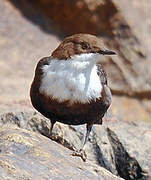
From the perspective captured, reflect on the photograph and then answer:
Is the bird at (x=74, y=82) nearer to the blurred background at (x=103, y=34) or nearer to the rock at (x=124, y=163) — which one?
the rock at (x=124, y=163)

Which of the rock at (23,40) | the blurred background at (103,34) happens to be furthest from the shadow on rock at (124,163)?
the blurred background at (103,34)

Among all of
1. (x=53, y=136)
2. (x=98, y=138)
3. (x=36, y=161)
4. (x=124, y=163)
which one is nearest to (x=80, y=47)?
(x=53, y=136)

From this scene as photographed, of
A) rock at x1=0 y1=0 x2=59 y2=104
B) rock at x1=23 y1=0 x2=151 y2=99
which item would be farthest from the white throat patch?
rock at x1=23 y1=0 x2=151 y2=99

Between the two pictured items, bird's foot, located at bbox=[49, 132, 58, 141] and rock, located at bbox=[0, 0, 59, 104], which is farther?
rock, located at bbox=[0, 0, 59, 104]

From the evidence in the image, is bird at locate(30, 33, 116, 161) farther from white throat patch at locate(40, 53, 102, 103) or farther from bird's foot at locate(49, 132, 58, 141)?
bird's foot at locate(49, 132, 58, 141)

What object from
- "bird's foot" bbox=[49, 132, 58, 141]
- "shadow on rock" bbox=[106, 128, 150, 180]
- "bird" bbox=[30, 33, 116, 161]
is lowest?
"shadow on rock" bbox=[106, 128, 150, 180]
